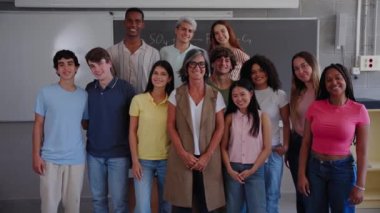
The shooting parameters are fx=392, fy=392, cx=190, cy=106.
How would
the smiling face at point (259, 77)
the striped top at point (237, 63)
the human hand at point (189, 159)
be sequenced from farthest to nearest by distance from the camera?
Answer: 1. the striped top at point (237, 63)
2. the smiling face at point (259, 77)
3. the human hand at point (189, 159)

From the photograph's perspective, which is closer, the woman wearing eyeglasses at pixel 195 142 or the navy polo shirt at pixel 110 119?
the woman wearing eyeglasses at pixel 195 142

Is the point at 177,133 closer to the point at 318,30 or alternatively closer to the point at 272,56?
the point at 272,56

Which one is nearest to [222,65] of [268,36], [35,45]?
[268,36]

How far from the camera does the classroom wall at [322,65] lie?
399 centimetres

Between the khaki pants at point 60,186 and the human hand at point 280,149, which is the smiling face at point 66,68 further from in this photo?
the human hand at point 280,149

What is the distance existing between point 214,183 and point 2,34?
2.69m

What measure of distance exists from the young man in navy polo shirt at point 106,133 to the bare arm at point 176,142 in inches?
13.7

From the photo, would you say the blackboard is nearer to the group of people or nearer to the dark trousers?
the group of people

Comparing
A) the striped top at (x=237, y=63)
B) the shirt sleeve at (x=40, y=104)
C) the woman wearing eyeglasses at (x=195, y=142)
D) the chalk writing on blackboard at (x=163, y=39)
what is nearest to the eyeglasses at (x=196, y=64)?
the woman wearing eyeglasses at (x=195, y=142)

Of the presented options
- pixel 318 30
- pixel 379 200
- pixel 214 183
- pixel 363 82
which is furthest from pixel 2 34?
pixel 379 200

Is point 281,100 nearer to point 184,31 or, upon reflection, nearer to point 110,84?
point 184,31

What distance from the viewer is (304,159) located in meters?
2.40

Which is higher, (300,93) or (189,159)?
(300,93)

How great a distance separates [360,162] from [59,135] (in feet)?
5.96
